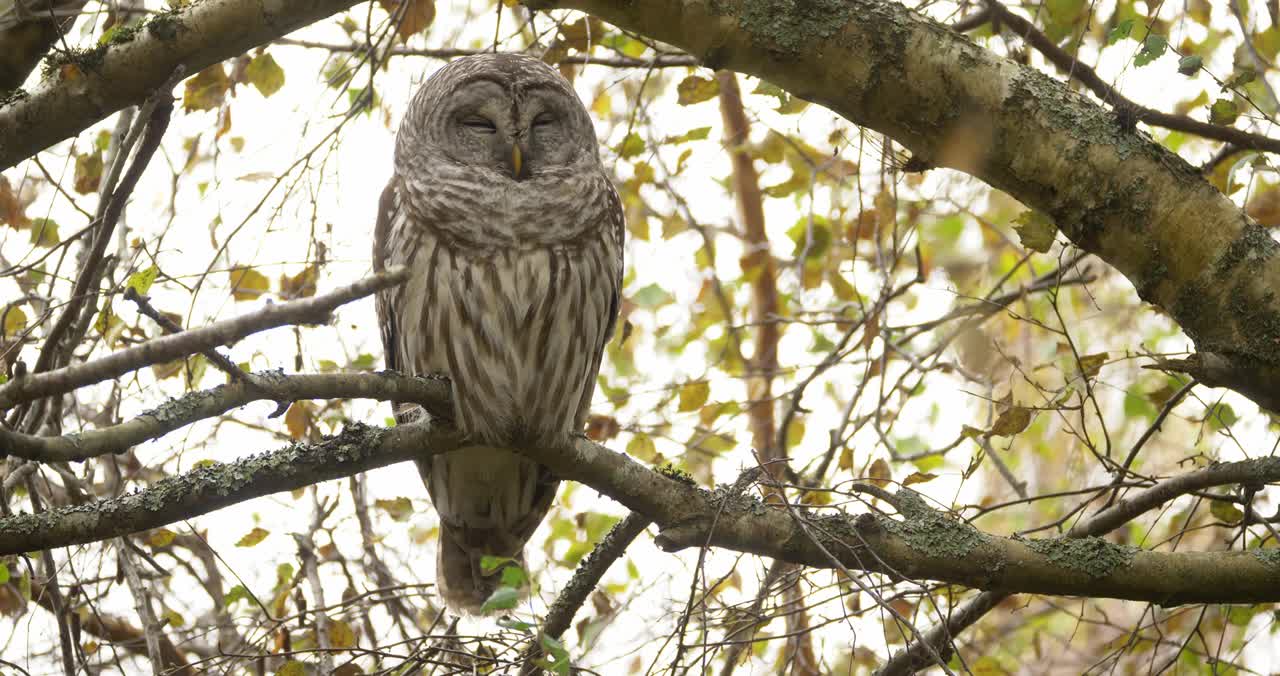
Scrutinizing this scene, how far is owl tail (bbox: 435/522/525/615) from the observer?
4098 mm

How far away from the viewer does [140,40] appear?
2699mm

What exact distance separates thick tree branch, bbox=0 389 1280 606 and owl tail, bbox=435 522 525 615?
4.47 ft

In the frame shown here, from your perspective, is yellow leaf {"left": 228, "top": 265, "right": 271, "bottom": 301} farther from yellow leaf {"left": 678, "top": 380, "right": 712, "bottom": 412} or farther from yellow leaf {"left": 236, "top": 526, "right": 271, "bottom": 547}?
yellow leaf {"left": 678, "top": 380, "right": 712, "bottom": 412}

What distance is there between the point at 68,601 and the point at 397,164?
64.6 inches

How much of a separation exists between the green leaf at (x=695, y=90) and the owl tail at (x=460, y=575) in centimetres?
167

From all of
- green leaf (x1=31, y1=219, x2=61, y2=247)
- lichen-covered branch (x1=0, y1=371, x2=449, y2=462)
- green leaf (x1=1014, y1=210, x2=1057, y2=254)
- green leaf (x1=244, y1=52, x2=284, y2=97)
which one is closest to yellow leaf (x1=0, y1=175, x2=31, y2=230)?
green leaf (x1=31, y1=219, x2=61, y2=247)

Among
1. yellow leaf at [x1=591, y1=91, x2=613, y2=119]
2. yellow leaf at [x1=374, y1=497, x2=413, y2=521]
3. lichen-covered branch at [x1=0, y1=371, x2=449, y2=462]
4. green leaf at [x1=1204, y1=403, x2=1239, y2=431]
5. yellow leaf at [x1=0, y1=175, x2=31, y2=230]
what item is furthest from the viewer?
yellow leaf at [x1=591, y1=91, x2=613, y2=119]

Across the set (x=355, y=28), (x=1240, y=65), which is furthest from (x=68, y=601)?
(x=1240, y=65)

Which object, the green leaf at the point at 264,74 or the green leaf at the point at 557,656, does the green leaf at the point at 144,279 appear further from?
the green leaf at the point at 264,74

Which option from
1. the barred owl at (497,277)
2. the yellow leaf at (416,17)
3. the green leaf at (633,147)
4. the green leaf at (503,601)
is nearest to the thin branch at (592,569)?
the barred owl at (497,277)

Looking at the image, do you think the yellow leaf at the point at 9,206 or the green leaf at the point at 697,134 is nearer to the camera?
the yellow leaf at the point at 9,206

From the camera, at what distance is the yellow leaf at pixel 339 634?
3783mm

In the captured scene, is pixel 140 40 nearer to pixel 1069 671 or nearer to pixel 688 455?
pixel 688 455

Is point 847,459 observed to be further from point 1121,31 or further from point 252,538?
point 252,538
